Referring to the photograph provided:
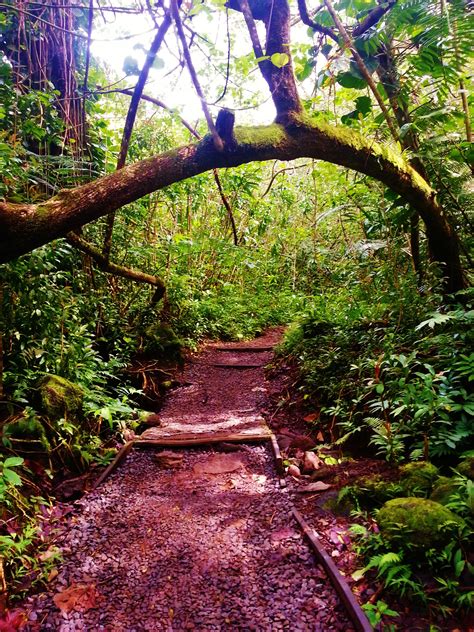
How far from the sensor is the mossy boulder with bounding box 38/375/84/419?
316cm

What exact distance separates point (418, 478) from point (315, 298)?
12.6ft

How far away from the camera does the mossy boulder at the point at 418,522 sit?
1.86m

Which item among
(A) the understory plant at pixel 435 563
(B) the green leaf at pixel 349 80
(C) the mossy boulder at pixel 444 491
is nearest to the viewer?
(A) the understory plant at pixel 435 563

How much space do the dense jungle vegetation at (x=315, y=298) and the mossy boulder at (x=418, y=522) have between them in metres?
0.01

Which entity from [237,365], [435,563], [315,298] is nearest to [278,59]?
[435,563]

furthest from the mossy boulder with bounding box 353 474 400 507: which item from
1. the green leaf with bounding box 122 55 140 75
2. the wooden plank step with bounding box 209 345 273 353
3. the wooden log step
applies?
the wooden plank step with bounding box 209 345 273 353

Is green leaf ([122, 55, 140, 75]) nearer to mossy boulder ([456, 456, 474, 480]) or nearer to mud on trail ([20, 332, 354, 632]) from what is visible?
mud on trail ([20, 332, 354, 632])

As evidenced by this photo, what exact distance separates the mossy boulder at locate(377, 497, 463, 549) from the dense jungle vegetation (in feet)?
0.04

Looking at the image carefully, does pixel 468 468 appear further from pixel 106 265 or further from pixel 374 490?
pixel 106 265

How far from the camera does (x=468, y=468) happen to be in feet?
7.15

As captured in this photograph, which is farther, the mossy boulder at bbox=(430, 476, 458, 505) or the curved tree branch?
the curved tree branch

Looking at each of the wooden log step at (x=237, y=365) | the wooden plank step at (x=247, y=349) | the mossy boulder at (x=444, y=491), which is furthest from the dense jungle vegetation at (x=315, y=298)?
the wooden plank step at (x=247, y=349)

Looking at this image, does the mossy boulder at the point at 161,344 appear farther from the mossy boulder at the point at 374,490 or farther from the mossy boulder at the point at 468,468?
the mossy boulder at the point at 468,468

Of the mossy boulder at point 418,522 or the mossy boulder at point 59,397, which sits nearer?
the mossy boulder at point 418,522
